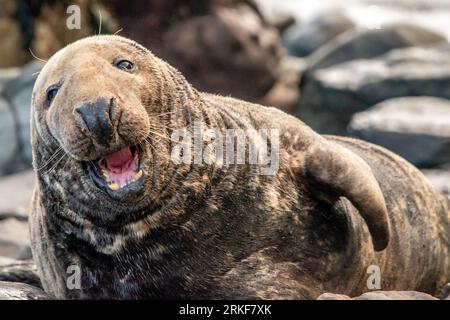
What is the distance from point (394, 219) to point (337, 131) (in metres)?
8.94

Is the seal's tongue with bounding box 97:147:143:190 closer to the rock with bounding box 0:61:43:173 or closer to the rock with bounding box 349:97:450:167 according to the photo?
the rock with bounding box 349:97:450:167

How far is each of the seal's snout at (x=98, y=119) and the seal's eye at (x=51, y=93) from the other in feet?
1.58

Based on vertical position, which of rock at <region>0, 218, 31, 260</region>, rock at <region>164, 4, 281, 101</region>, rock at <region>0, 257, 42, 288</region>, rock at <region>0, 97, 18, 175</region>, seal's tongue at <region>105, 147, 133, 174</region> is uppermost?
rock at <region>164, 4, 281, 101</region>

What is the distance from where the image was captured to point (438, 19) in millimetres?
28547

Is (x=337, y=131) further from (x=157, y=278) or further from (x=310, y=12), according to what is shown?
(x=310, y=12)

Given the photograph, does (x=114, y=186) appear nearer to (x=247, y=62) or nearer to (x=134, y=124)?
(x=134, y=124)

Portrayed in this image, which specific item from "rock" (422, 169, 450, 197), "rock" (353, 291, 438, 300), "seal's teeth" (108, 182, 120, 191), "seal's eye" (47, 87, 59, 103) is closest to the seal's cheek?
"seal's teeth" (108, 182, 120, 191)

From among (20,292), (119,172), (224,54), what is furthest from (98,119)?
(224,54)

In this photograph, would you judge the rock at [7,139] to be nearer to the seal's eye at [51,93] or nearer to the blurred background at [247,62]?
the blurred background at [247,62]

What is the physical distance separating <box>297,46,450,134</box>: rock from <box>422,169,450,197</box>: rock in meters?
3.52

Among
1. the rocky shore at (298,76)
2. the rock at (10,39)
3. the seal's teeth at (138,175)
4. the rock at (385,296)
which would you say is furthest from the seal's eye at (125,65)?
the rock at (10,39)

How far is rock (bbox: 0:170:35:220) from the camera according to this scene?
34.8 feet

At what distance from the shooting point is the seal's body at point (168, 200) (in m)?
5.18

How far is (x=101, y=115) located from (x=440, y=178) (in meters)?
6.36
